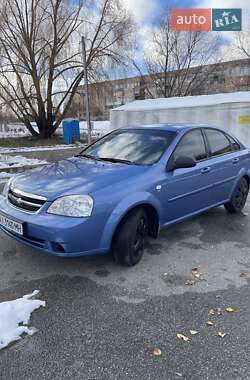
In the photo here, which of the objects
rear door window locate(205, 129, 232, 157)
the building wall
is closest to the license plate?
rear door window locate(205, 129, 232, 157)

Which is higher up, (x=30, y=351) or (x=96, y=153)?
(x=96, y=153)

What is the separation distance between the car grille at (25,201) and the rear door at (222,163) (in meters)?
2.39

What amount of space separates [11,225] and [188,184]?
2.09 meters

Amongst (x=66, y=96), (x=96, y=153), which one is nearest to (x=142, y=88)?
(x=66, y=96)

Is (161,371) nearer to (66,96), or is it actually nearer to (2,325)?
(2,325)

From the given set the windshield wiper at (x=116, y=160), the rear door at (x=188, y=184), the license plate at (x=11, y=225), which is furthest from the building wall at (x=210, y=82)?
the license plate at (x=11, y=225)

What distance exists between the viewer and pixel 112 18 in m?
18.2

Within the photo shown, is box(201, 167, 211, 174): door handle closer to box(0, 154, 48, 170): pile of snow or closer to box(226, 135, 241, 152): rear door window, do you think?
box(226, 135, 241, 152): rear door window

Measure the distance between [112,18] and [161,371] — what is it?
64.2 feet

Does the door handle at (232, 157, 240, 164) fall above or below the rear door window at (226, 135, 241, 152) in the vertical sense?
below

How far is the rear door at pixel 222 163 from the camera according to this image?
441cm

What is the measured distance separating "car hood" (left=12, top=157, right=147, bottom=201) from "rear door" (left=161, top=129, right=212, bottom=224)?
47cm

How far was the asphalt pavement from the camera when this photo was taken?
2064 millimetres

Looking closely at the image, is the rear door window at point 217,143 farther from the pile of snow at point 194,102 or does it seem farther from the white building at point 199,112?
the pile of snow at point 194,102
